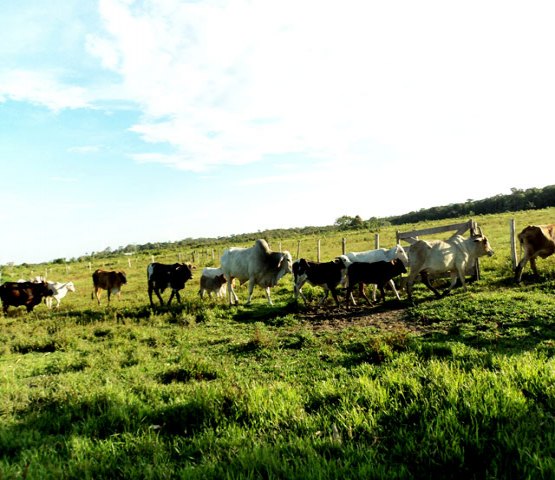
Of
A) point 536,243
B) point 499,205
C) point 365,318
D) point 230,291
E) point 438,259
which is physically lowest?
point 365,318

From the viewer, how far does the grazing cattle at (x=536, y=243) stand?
40.0ft

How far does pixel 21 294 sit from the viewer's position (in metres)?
15.4

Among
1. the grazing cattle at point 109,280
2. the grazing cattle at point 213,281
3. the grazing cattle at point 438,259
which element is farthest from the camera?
the grazing cattle at point 109,280

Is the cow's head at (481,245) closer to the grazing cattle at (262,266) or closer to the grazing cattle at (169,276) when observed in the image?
the grazing cattle at (262,266)

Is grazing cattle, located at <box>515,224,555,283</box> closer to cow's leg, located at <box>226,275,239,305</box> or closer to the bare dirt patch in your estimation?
the bare dirt patch

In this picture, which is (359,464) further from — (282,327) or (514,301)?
(514,301)

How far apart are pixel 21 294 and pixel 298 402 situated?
50.4 ft

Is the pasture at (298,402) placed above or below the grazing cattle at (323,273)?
below

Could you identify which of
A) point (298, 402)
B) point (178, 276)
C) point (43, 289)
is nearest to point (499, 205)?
point (178, 276)

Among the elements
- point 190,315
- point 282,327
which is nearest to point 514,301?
point 282,327

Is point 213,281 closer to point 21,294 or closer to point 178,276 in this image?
point 178,276

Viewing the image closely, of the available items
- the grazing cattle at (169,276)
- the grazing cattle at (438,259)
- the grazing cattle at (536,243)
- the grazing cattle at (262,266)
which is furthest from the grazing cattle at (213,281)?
the grazing cattle at (536,243)

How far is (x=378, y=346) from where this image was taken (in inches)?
256

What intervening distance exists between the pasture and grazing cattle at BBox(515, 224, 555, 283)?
3324 mm
